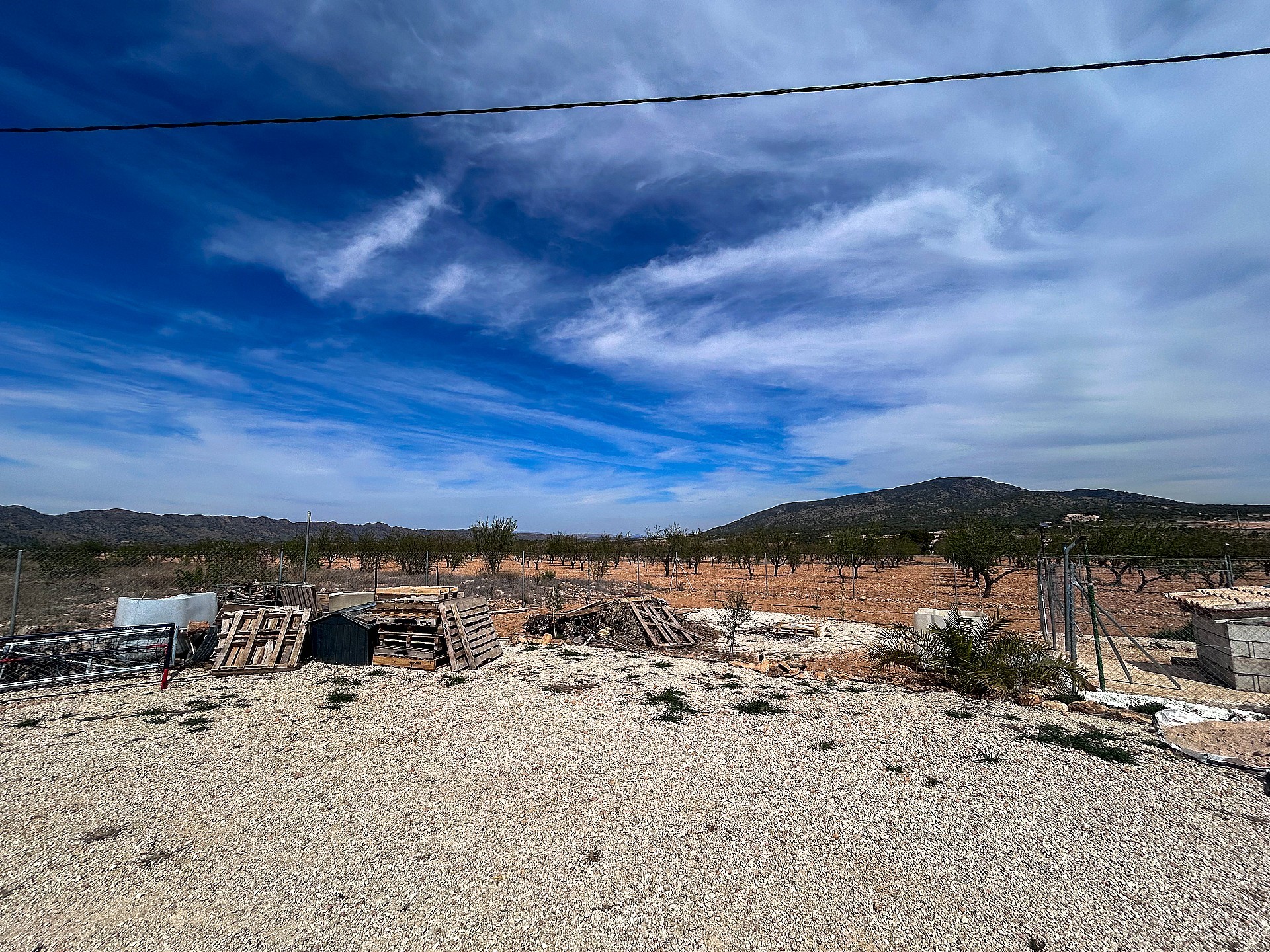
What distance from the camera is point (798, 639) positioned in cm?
1608

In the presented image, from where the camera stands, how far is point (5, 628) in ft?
47.2

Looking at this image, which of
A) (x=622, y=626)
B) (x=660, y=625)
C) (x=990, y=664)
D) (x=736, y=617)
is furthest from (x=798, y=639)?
(x=990, y=664)

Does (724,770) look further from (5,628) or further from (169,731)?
(5,628)

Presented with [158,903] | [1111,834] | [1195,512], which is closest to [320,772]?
[158,903]

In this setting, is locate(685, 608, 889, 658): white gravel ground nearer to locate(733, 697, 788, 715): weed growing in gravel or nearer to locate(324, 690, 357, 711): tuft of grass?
locate(733, 697, 788, 715): weed growing in gravel

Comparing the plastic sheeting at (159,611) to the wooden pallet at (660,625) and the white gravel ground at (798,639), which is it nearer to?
the wooden pallet at (660,625)

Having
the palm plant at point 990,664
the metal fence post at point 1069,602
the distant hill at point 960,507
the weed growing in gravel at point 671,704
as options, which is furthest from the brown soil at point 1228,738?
the distant hill at point 960,507

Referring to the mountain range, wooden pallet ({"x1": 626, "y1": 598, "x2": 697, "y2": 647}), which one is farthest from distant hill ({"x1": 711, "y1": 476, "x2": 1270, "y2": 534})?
wooden pallet ({"x1": 626, "y1": 598, "x2": 697, "y2": 647})

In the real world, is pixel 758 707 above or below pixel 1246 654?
below

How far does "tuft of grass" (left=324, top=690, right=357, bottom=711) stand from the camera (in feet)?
31.7

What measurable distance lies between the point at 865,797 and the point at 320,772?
6390mm

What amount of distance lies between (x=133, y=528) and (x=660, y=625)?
97.7 metres

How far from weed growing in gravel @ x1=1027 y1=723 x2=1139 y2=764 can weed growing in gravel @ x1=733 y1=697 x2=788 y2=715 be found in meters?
3.47

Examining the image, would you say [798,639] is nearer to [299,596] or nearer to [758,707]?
[758,707]
